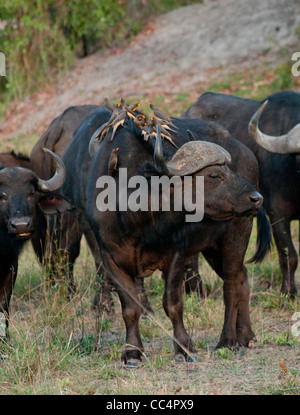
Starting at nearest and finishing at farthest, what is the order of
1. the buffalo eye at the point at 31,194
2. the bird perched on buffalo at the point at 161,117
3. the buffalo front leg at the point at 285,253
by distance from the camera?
1. the bird perched on buffalo at the point at 161,117
2. the buffalo eye at the point at 31,194
3. the buffalo front leg at the point at 285,253

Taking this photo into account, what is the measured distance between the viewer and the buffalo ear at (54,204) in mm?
6436

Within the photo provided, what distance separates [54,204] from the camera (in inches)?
254

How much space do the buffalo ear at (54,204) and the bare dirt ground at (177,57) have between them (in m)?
11.3

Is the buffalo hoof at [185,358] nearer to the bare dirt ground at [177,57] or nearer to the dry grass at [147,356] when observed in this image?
the dry grass at [147,356]

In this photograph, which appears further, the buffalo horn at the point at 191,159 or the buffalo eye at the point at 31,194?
the buffalo eye at the point at 31,194

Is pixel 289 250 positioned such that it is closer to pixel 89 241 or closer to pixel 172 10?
pixel 89 241

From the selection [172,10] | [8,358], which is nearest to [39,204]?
[8,358]

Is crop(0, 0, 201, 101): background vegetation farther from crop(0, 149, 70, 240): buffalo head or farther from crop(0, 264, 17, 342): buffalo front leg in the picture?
crop(0, 264, 17, 342): buffalo front leg

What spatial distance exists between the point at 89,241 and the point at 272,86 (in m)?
10.2

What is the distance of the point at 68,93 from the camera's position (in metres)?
19.5

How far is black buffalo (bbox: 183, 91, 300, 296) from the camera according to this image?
7.31 meters

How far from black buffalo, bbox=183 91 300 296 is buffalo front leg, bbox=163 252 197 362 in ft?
6.60
